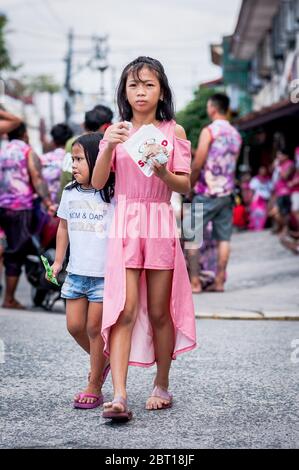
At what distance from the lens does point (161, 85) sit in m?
4.48

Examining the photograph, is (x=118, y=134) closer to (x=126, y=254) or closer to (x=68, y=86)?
(x=126, y=254)

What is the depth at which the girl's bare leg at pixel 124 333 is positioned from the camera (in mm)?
4340

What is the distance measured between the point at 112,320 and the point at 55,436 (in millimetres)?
609

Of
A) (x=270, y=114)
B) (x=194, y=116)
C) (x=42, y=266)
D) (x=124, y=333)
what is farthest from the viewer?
(x=194, y=116)

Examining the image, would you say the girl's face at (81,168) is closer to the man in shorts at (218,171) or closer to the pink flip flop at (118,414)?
the pink flip flop at (118,414)

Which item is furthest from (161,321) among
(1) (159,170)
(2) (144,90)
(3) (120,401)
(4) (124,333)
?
(2) (144,90)

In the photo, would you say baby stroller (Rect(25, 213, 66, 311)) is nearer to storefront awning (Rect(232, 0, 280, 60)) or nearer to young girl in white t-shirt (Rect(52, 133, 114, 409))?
young girl in white t-shirt (Rect(52, 133, 114, 409))

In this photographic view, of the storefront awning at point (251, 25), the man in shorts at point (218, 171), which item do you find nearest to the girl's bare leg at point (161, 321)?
the man in shorts at point (218, 171)

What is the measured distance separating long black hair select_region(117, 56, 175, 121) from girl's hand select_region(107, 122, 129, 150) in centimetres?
31

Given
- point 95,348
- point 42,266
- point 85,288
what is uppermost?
point 85,288

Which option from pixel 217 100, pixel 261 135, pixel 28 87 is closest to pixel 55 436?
pixel 217 100

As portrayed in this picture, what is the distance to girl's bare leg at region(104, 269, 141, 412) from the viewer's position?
171 inches

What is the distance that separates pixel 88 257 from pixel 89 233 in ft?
0.38

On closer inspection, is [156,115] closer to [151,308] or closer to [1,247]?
[151,308]
